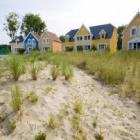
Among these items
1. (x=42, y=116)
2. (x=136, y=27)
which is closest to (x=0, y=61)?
(x=42, y=116)

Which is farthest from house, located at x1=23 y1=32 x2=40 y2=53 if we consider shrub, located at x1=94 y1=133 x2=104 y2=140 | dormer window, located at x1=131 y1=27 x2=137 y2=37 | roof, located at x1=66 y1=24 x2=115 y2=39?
shrub, located at x1=94 y1=133 x2=104 y2=140

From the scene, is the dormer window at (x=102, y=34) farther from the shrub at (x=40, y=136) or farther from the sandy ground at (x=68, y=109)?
the shrub at (x=40, y=136)

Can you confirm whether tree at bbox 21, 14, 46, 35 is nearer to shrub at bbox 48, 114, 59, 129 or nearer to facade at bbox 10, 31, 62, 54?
facade at bbox 10, 31, 62, 54

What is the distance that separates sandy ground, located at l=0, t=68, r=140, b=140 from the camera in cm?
395

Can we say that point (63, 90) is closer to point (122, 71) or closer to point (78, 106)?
point (78, 106)

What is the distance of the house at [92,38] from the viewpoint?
36.7m

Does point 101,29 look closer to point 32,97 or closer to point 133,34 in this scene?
point 133,34

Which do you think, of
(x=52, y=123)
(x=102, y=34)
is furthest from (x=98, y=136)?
(x=102, y=34)

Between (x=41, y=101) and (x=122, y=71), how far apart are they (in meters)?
4.18

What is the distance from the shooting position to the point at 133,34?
100 ft

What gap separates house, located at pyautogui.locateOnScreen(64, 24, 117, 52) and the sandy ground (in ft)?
100

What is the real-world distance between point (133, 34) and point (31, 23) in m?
39.5

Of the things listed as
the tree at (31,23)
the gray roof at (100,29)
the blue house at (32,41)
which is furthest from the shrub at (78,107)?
the tree at (31,23)

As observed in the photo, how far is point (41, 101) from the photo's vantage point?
4.85 meters
